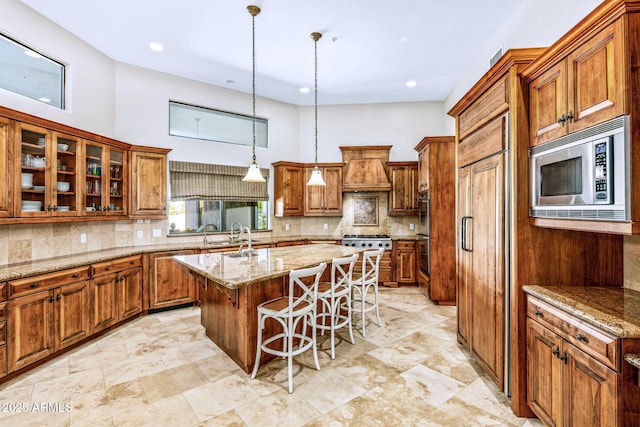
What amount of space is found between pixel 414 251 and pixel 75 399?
4947 millimetres

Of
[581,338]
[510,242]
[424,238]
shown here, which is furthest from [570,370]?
[424,238]

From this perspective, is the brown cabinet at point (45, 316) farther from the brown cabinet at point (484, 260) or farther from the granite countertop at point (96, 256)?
the brown cabinet at point (484, 260)

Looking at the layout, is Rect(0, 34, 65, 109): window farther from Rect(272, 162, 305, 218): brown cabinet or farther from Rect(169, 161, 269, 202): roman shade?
Rect(272, 162, 305, 218): brown cabinet

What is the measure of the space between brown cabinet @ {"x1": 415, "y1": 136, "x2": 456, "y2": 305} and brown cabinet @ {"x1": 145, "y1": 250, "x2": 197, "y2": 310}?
11.7 ft

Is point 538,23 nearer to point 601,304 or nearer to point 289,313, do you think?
point 601,304

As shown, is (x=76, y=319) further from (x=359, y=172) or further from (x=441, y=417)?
(x=359, y=172)

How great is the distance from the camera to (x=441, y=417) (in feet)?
7.03

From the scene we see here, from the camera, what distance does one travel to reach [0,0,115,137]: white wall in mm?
3195

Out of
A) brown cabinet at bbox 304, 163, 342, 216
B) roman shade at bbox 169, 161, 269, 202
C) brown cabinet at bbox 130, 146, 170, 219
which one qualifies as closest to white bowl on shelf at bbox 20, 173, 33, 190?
brown cabinet at bbox 130, 146, 170, 219

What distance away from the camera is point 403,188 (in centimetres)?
592

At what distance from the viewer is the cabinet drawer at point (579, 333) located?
141cm

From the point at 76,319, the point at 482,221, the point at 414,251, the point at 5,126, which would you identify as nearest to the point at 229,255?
the point at 76,319

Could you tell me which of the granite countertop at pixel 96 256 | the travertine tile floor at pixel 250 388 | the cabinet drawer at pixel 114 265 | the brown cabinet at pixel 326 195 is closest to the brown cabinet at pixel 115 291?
the cabinet drawer at pixel 114 265

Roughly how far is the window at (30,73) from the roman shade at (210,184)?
1.60 metres
